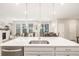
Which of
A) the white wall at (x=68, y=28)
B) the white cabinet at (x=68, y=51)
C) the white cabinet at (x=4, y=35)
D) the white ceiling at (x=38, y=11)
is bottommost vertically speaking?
the white cabinet at (x=68, y=51)

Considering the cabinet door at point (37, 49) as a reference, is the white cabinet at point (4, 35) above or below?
above

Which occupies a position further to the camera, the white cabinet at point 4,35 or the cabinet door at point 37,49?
the white cabinet at point 4,35

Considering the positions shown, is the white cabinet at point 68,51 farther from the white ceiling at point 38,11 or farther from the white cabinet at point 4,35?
the white cabinet at point 4,35

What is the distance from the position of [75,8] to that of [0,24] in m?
1.61

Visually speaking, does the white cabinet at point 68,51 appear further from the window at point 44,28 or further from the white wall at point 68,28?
the window at point 44,28

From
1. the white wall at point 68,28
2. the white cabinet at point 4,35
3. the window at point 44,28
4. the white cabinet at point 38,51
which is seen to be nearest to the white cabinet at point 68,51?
the white cabinet at point 38,51

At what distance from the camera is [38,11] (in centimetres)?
236

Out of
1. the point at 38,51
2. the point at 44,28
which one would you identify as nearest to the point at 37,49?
the point at 38,51

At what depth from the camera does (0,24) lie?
8.05 feet

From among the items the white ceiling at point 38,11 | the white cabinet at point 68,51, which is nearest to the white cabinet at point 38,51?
the white cabinet at point 68,51

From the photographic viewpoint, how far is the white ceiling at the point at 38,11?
2340 millimetres

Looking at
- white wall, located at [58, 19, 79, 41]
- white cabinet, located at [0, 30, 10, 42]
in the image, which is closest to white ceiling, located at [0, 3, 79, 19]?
white wall, located at [58, 19, 79, 41]

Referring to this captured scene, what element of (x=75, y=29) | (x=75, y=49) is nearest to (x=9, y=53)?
(x=75, y=49)

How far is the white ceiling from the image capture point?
7.68ft
